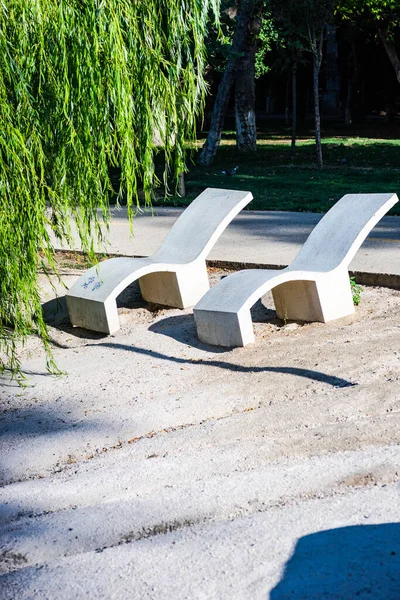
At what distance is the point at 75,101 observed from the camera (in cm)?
527

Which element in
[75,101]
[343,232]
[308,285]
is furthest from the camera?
[343,232]

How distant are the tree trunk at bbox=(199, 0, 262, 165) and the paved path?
7.84m

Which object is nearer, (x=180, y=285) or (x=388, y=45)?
(x=180, y=285)

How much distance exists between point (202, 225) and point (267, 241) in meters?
1.78

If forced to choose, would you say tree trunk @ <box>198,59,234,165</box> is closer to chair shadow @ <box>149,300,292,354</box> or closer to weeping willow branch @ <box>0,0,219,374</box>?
chair shadow @ <box>149,300,292,354</box>

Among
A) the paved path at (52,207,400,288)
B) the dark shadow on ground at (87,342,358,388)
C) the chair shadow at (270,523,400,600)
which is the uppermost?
the paved path at (52,207,400,288)

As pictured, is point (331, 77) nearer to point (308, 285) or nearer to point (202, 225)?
point (202, 225)

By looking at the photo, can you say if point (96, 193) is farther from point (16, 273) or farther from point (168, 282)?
point (168, 282)

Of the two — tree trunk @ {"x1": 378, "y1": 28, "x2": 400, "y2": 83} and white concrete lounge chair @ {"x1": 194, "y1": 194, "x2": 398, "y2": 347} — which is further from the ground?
tree trunk @ {"x1": 378, "y1": 28, "x2": 400, "y2": 83}

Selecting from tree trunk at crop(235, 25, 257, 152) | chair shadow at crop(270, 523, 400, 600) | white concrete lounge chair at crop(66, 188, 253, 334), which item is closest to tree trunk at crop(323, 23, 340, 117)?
tree trunk at crop(235, 25, 257, 152)

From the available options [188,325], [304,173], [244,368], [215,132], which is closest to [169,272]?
[188,325]

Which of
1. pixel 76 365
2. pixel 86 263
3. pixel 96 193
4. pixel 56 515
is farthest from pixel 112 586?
pixel 86 263

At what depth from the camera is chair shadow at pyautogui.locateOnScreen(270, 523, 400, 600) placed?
3170 mm

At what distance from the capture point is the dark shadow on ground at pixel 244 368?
19.2 feet
